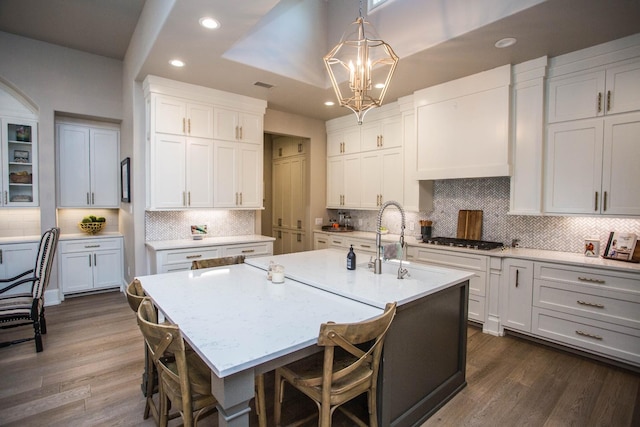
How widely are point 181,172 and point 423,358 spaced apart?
11.2 ft

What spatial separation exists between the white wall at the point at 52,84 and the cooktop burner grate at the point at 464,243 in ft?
15.7

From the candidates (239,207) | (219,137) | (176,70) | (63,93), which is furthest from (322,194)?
(63,93)

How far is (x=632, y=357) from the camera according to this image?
8.55 feet

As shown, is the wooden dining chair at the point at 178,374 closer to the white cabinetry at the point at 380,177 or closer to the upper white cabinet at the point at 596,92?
the white cabinetry at the point at 380,177

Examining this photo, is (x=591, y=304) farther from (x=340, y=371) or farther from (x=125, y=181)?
(x=125, y=181)

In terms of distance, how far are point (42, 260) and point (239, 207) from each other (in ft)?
7.13

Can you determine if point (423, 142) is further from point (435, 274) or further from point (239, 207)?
point (239, 207)

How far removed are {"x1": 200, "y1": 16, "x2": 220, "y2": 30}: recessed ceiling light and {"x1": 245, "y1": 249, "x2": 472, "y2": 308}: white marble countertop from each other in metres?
2.04

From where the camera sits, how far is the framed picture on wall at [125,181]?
14.2ft

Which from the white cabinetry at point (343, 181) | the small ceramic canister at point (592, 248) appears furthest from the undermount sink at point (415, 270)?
the white cabinetry at point (343, 181)

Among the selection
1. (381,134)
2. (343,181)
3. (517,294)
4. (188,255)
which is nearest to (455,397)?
(517,294)

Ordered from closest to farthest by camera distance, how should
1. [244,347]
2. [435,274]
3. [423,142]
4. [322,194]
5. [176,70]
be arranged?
1. [244,347]
2. [435,274]
3. [176,70]
4. [423,142]
5. [322,194]

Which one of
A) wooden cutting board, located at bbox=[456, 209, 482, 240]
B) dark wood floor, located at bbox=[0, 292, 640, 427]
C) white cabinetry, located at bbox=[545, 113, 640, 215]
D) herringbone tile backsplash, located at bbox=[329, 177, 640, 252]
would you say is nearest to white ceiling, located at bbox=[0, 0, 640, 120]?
white cabinetry, located at bbox=[545, 113, 640, 215]

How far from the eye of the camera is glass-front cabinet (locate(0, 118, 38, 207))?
411 centimetres
